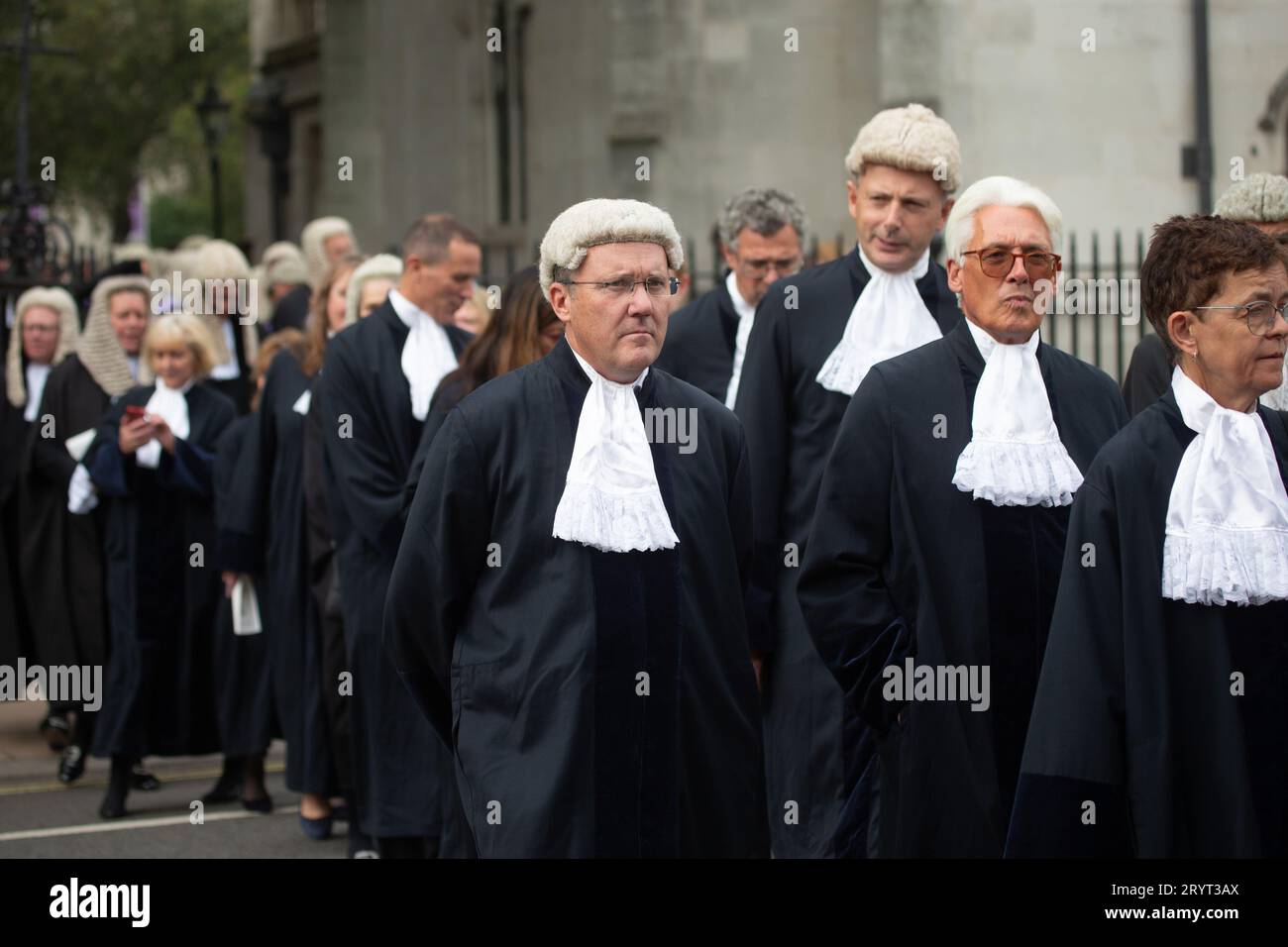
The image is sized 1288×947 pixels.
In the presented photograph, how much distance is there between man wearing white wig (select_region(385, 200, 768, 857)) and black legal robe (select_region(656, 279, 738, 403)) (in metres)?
2.90

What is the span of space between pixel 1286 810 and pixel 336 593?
4838 mm

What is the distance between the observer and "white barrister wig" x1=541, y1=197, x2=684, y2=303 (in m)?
4.73

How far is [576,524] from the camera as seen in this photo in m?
4.59

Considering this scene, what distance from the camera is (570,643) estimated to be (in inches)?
179

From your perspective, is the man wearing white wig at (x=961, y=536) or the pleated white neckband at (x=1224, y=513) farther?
the man wearing white wig at (x=961, y=536)

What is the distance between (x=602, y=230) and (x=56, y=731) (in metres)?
7.38

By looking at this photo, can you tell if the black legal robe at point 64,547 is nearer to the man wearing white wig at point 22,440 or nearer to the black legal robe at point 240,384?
the man wearing white wig at point 22,440

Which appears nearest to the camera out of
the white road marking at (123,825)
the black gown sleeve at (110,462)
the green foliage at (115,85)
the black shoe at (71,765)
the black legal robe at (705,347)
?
the black legal robe at (705,347)

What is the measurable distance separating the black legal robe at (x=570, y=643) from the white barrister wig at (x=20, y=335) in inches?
275

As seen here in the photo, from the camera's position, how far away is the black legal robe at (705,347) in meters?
7.81

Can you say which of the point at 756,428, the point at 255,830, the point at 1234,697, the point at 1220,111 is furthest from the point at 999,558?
the point at 1220,111

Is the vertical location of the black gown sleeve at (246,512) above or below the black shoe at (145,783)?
above

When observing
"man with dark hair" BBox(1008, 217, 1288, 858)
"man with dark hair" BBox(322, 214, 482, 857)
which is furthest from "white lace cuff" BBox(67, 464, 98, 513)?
"man with dark hair" BBox(1008, 217, 1288, 858)

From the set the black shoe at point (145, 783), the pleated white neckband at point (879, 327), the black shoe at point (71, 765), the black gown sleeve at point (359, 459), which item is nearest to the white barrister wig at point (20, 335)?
the black shoe at point (71, 765)
